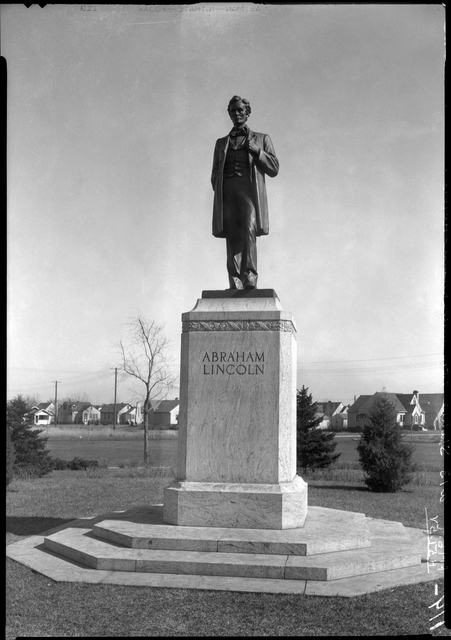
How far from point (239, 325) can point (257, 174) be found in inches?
86.4

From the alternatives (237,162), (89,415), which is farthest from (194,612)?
(89,415)

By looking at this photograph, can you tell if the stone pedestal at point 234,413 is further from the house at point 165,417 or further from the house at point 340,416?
the house at point 340,416

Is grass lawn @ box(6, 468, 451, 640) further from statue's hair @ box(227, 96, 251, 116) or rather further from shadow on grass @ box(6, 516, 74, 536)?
statue's hair @ box(227, 96, 251, 116)

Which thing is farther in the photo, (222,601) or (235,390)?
(235,390)

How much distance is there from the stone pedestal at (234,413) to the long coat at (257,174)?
1201 mm

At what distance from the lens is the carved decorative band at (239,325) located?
8125 millimetres

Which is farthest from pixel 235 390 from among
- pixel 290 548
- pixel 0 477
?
pixel 0 477

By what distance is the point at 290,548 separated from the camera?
6828 mm

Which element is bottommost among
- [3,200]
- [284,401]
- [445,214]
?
[284,401]

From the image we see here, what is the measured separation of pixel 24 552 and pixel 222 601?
3.21 metres

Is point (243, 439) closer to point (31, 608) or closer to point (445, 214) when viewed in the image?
point (31, 608)

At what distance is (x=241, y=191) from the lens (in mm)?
8766

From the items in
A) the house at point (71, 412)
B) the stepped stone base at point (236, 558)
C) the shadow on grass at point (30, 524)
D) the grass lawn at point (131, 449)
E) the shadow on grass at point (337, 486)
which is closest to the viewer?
the stepped stone base at point (236, 558)

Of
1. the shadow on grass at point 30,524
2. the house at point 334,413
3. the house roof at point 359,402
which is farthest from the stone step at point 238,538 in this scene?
the house at point 334,413
